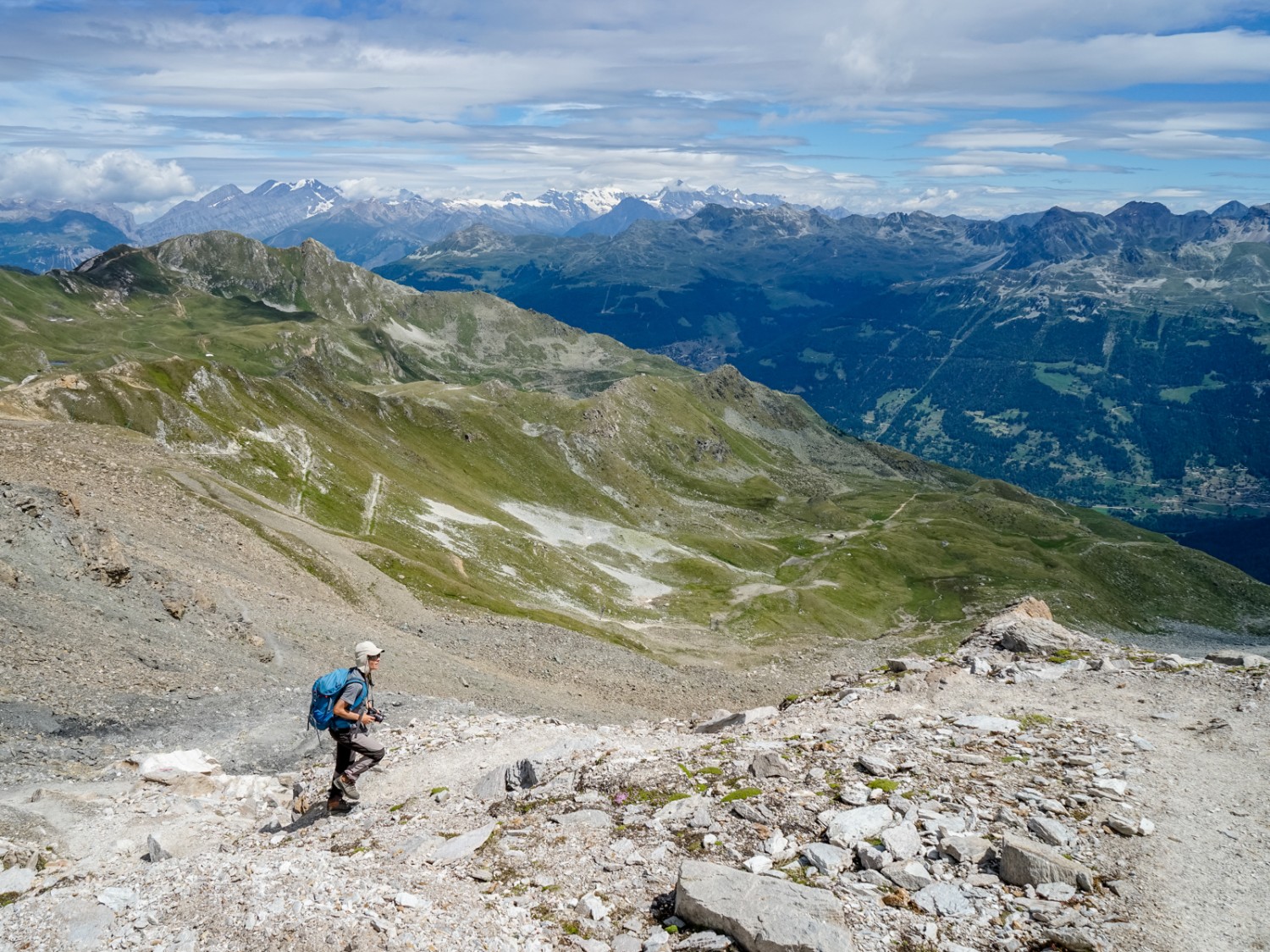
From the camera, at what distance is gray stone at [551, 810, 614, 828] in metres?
19.8

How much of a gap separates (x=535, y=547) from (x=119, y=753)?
105m

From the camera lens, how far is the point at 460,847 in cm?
1883

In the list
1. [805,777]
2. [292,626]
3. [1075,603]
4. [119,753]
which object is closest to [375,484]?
[292,626]

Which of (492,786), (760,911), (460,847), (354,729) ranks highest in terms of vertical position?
(760,911)

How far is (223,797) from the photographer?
24.4 m

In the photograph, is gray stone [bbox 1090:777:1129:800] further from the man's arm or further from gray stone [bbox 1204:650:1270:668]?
the man's arm

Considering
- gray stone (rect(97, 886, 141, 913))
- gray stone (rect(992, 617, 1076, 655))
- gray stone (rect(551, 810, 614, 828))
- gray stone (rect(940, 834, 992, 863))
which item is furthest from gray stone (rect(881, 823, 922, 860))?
gray stone (rect(992, 617, 1076, 655))

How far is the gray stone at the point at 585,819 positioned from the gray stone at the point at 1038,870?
353 inches

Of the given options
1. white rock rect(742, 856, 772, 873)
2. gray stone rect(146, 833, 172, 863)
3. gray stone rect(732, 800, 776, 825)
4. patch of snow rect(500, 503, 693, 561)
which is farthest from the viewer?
patch of snow rect(500, 503, 693, 561)

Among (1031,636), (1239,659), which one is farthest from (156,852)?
(1239,659)

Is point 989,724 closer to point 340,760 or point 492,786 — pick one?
point 492,786

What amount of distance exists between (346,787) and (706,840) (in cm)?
1046

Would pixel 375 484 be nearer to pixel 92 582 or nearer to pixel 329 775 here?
pixel 92 582

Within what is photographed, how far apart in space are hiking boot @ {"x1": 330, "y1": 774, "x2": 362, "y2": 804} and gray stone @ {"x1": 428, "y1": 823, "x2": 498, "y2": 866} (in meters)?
4.42
